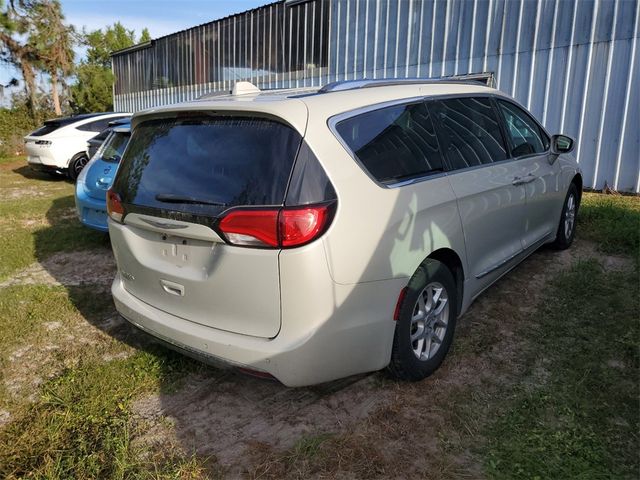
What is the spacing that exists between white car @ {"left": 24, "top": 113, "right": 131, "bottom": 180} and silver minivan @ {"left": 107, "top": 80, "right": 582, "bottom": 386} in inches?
382

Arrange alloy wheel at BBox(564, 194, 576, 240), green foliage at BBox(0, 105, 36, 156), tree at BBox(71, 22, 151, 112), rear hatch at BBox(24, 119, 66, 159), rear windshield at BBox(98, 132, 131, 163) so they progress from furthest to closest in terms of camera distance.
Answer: tree at BBox(71, 22, 151, 112) → green foliage at BBox(0, 105, 36, 156) → rear hatch at BBox(24, 119, 66, 159) → rear windshield at BBox(98, 132, 131, 163) → alloy wheel at BBox(564, 194, 576, 240)

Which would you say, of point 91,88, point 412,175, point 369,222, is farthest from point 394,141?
point 91,88

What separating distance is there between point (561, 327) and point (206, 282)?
8.73ft

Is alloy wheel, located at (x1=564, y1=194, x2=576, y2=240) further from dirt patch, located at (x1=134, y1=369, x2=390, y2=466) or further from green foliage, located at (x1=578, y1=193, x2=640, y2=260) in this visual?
dirt patch, located at (x1=134, y1=369, x2=390, y2=466)

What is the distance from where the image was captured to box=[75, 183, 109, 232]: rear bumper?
18.2 feet

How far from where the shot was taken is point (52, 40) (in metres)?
21.0

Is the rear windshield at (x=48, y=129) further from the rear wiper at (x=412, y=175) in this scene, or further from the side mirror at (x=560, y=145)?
the rear wiper at (x=412, y=175)

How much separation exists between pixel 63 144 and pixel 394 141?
1102cm

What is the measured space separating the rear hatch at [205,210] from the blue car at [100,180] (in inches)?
114

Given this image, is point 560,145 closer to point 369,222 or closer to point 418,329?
point 418,329

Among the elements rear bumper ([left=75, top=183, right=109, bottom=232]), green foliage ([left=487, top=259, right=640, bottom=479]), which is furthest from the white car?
green foliage ([left=487, top=259, right=640, bottom=479])

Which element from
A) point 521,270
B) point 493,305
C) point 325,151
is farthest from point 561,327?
point 325,151

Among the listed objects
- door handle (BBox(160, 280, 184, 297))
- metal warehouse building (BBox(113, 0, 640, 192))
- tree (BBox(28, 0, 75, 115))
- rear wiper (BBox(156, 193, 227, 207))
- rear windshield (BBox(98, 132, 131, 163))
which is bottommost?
door handle (BBox(160, 280, 184, 297))

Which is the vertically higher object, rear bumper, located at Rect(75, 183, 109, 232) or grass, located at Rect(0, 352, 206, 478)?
rear bumper, located at Rect(75, 183, 109, 232)
